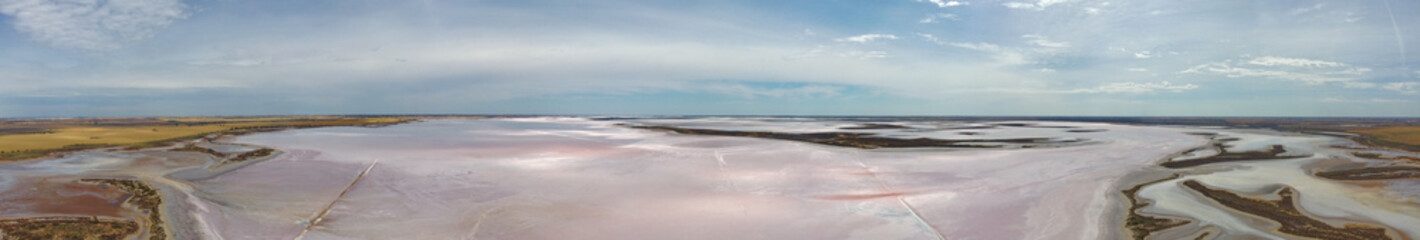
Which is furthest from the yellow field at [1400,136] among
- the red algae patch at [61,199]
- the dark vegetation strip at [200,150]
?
the dark vegetation strip at [200,150]

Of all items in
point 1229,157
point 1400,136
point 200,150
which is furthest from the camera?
point 1400,136

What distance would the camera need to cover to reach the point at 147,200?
29.3ft

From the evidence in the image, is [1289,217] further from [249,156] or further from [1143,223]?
[249,156]

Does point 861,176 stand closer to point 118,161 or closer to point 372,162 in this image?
point 372,162

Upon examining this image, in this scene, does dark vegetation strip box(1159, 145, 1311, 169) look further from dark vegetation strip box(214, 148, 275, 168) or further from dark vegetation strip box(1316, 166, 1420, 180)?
Result: dark vegetation strip box(214, 148, 275, 168)

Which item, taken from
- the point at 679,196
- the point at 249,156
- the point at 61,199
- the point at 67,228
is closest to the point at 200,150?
the point at 249,156

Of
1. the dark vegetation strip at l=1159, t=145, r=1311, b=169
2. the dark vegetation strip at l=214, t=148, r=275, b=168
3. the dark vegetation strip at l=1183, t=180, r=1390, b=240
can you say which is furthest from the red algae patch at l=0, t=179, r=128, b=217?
the dark vegetation strip at l=1159, t=145, r=1311, b=169

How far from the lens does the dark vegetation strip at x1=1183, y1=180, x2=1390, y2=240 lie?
23.5 feet

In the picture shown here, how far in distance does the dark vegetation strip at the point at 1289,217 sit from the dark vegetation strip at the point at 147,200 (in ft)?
43.2

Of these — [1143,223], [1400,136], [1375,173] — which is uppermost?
[1400,136]

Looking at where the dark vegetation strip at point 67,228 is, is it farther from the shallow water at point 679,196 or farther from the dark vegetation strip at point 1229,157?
the dark vegetation strip at point 1229,157

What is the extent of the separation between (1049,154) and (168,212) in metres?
20.4

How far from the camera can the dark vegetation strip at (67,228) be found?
6574 mm

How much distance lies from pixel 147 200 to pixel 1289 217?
53.0ft
